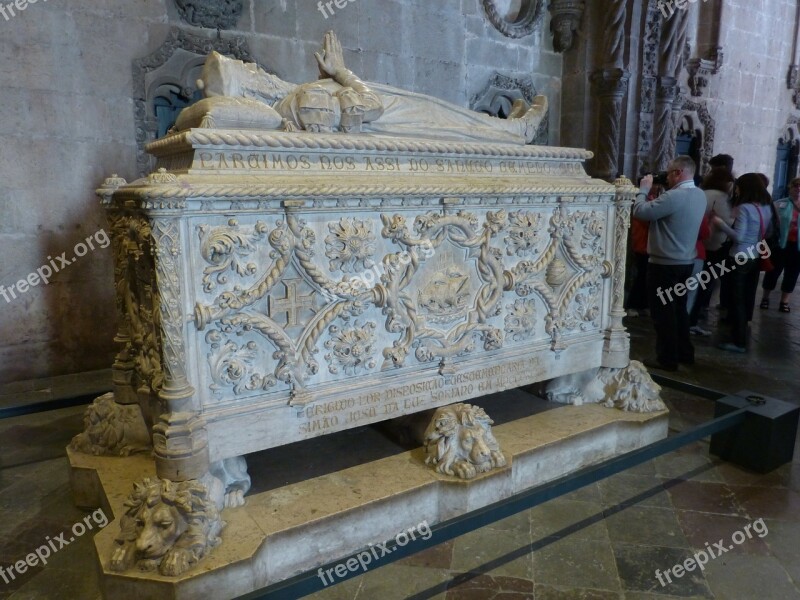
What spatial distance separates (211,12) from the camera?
14.9ft

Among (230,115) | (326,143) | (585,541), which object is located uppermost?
(230,115)

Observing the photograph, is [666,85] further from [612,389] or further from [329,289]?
[329,289]

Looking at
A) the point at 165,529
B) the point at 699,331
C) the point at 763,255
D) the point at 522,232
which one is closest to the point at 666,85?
the point at 763,255

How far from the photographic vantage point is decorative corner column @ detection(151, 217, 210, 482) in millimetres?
1924

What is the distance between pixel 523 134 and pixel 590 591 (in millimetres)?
2182

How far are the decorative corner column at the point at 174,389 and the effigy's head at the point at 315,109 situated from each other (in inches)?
31.0

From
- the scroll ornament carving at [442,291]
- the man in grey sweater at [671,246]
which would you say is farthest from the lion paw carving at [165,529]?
the man in grey sweater at [671,246]

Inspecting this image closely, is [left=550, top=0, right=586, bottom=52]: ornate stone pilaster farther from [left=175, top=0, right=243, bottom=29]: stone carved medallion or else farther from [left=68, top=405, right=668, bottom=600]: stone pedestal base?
[left=68, top=405, right=668, bottom=600]: stone pedestal base

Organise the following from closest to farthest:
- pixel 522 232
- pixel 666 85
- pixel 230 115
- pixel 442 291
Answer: pixel 230 115
pixel 442 291
pixel 522 232
pixel 666 85

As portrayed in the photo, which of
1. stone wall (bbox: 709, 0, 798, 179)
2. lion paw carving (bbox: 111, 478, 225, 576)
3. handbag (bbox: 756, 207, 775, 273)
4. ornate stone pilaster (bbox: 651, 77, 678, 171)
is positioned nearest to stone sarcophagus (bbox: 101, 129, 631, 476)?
lion paw carving (bbox: 111, 478, 225, 576)

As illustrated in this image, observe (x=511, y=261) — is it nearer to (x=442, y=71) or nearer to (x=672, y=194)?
(x=672, y=194)

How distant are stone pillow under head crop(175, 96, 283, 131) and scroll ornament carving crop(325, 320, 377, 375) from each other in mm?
857

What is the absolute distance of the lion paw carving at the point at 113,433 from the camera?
2629 mm

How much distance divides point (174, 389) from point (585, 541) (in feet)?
5.61
